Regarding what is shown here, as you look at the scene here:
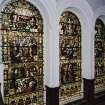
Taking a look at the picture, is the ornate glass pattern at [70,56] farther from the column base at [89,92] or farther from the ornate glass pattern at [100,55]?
the ornate glass pattern at [100,55]

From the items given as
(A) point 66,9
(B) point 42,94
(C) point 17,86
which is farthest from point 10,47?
(A) point 66,9

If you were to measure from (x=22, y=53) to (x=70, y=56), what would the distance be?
6.71ft

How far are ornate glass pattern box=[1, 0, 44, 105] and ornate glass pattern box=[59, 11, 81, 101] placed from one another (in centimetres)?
93

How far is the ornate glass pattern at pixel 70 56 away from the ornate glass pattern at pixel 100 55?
3.40ft

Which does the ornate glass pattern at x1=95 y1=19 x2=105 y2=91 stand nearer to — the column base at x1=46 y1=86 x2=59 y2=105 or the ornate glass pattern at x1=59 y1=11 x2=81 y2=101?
the ornate glass pattern at x1=59 y1=11 x2=81 y2=101

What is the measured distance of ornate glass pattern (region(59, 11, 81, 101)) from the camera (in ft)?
25.2

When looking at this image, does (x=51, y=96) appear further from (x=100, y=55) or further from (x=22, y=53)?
(x=100, y=55)

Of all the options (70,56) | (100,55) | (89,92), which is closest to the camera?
(70,56)

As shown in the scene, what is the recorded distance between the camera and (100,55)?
30.1 feet

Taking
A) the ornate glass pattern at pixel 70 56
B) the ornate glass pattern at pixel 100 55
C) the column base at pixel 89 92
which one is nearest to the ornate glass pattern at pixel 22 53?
the ornate glass pattern at pixel 70 56

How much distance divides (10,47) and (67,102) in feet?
9.21

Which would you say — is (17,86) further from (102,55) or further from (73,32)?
(102,55)

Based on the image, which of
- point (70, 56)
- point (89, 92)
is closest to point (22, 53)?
point (70, 56)

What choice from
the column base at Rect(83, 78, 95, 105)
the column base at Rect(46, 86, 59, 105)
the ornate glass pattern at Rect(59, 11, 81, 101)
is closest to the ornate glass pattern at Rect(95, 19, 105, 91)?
the column base at Rect(83, 78, 95, 105)
